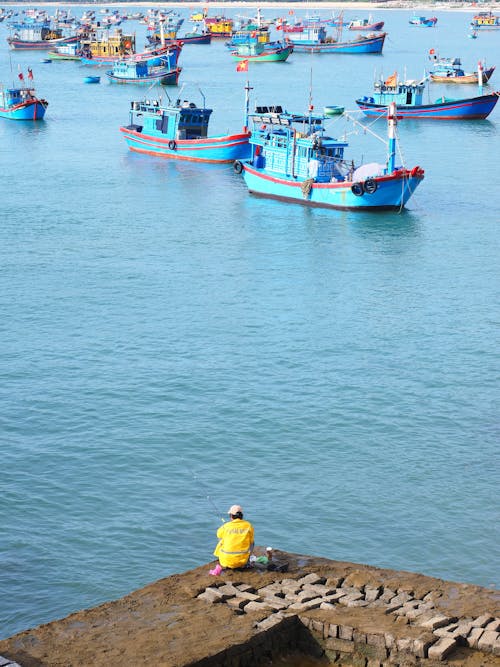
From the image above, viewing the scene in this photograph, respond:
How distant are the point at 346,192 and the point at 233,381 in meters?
21.7

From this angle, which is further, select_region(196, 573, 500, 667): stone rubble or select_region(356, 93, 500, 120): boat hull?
select_region(356, 93, 500, 120): boat hull

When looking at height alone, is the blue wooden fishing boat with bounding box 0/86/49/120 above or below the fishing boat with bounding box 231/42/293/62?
below

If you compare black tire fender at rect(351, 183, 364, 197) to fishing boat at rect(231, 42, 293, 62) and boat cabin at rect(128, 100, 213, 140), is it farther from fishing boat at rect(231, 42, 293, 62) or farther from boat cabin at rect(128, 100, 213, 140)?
fishing boat at rect(231, 42, 293, 62)

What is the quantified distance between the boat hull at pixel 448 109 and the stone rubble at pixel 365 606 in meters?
68.3

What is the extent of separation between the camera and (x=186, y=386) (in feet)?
98.1

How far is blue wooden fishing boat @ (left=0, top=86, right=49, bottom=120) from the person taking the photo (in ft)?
268

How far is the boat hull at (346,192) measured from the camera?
49.5m

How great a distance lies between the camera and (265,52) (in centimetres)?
13012

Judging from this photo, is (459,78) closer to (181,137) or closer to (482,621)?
(181,137)

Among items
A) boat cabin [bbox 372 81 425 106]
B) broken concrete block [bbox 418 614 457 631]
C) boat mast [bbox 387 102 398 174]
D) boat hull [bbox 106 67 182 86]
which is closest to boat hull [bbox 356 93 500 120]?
boat cabin [bbox 372 81 425 106]

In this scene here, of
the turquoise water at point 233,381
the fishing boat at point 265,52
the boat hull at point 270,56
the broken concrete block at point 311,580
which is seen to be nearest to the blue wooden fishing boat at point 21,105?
the turquoise water at point 233,381

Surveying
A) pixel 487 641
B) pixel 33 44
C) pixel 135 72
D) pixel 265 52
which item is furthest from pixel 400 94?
pixel 33 44

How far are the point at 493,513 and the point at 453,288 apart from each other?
→ 18.4m

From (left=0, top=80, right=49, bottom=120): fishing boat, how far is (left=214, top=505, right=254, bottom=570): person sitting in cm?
6913
